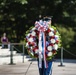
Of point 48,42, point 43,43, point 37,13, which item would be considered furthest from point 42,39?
point 37,13

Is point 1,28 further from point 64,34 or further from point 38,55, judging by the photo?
point 38,55

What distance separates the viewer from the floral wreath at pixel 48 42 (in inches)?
417

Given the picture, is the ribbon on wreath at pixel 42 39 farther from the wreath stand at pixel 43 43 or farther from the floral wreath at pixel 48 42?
the floral wreath at pixel 48 42

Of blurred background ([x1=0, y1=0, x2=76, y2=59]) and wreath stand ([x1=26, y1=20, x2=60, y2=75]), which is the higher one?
blurred background ([x1=0, y1=0, x2=76, y2=59])

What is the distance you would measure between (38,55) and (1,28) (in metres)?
29.0

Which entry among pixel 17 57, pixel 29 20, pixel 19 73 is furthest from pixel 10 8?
pixel 19 73

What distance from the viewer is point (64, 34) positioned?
43469 mm

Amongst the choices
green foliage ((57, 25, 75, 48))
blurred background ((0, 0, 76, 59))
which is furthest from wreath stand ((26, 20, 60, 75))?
green foliage ((57, 25, 75, 48))

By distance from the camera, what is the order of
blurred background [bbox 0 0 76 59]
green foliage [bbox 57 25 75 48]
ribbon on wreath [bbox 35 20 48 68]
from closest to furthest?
1. ribbon on wreath [bbox 35 20 48 68]
2. blurred background [bbox 0 0 76 59]
3. green foliage [bbox 57 25 75 48]

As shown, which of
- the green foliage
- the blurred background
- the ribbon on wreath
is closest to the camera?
the ribbon on wreath

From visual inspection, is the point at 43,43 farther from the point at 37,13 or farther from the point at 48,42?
the point at 37,13

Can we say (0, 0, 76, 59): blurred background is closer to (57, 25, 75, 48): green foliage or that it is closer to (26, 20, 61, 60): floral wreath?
(57, 25, 75, 48): green foliage

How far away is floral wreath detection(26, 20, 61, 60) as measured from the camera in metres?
10.6

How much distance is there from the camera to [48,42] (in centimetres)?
1066
